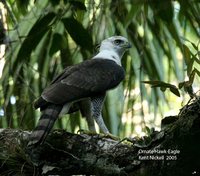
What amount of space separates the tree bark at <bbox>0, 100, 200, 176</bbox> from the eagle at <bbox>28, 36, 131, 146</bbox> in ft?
0.33

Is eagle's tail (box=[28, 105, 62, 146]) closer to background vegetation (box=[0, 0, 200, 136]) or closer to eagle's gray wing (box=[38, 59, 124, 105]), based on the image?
eagle's gray wing (box=[38, 59, 124, 105])

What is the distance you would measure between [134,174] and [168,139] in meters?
0.28

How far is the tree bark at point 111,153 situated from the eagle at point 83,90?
10 centimetres

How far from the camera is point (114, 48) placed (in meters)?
5.14

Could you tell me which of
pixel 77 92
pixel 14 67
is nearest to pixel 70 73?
pixel 77 92

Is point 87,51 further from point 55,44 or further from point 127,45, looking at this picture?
point 55,44

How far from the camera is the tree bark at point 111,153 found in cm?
259

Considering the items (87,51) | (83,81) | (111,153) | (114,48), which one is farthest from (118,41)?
(111,153)

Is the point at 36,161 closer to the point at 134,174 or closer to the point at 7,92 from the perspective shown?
the point at 134,174

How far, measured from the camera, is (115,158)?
308 centimetres

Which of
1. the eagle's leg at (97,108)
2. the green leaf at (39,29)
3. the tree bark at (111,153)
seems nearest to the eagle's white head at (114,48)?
the eagle's leg at (97,108)

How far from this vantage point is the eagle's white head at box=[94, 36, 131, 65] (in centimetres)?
493

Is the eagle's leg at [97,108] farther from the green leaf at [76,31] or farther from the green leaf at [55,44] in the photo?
the green leaf at [76,31]

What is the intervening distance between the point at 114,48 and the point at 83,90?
1127 millimetres
